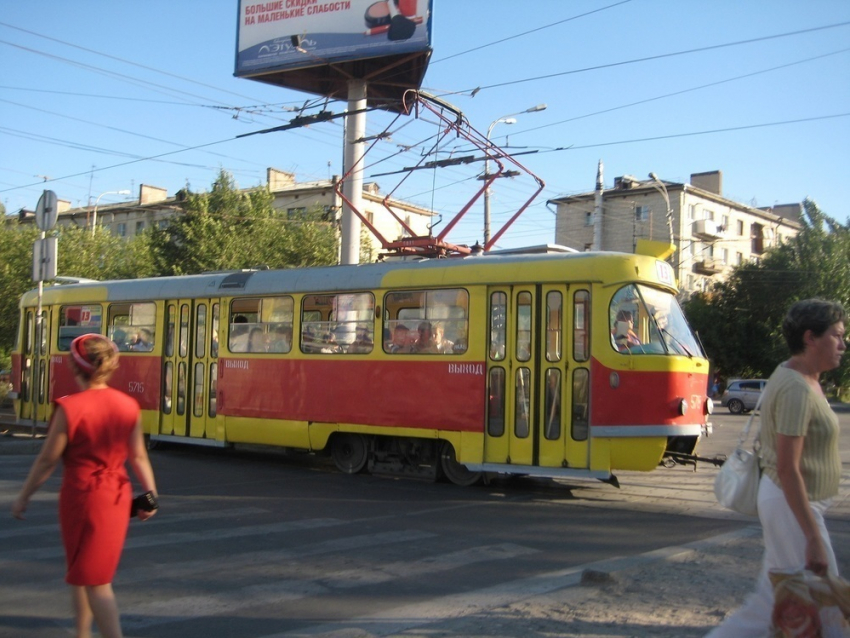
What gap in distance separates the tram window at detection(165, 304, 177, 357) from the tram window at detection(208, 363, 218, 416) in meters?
1.08

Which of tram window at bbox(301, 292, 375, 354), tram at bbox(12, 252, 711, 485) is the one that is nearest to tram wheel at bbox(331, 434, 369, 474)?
tram at bbox(12, 252, 711, 485)

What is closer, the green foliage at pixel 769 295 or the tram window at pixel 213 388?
the tram window at pixel 213 388

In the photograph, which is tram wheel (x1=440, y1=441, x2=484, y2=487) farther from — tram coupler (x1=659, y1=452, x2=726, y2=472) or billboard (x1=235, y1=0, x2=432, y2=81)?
billboard (x1=235, y1=0, x2=432, y2=81)

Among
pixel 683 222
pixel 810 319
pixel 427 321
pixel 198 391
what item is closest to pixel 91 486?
pixel 810 319

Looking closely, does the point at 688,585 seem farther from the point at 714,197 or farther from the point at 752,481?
the point at 714,197

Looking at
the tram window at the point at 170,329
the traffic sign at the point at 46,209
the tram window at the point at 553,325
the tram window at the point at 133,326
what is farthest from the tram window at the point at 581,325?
the traffic sign at the point at 46,209

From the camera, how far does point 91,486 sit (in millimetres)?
4328

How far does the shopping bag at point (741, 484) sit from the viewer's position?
4152mm

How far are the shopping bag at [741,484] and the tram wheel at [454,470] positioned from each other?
8.02 meters

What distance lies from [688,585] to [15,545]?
572cm

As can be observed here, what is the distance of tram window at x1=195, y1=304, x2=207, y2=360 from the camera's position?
15.2m

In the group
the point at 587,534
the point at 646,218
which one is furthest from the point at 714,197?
the point at 587,534

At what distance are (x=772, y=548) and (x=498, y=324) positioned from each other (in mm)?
7841

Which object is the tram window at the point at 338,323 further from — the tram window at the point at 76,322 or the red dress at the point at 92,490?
the red dress at the point at 92,490
